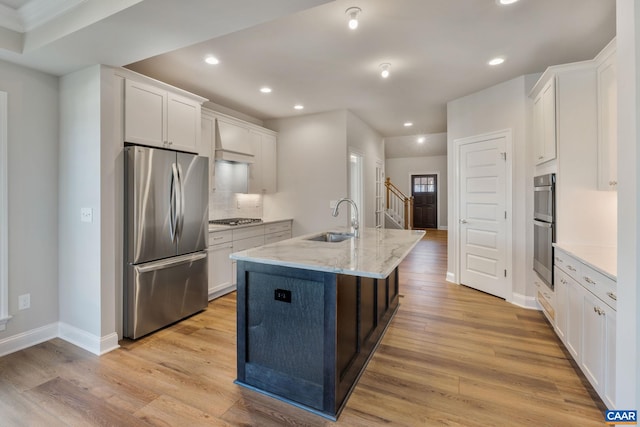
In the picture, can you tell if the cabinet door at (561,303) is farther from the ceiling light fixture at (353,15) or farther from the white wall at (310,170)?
the white wall at (310,170)

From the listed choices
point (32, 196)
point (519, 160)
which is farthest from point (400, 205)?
point (32, 196)

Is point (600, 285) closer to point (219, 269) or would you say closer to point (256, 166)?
point (219, 269)

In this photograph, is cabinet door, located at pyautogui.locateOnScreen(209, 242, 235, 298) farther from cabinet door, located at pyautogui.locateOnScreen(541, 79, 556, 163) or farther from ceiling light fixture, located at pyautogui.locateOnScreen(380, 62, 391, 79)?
cabinet door, located at pyautogui.locateOnScreen(541, 79, 556, 163)

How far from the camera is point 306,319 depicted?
1.81m

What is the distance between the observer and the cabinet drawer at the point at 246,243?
154 inches

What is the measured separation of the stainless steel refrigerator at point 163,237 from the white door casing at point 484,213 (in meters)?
3.44

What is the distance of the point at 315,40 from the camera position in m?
2.62

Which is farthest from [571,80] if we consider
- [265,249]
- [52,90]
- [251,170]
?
[52,90]

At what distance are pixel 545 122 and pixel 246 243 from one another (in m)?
3.68

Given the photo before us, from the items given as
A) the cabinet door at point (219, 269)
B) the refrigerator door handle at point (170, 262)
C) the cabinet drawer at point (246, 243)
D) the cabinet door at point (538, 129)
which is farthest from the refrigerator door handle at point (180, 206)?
the cabinet door at point (538, 129)

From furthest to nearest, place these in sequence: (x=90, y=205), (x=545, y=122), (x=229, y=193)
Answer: (x=229, y=193), (x=545, y=122), (x=90, y=205)

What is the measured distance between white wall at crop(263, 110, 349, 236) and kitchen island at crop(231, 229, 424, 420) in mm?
2577

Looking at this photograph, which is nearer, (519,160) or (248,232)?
(519,160)

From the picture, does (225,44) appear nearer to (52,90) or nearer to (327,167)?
(52,90)
